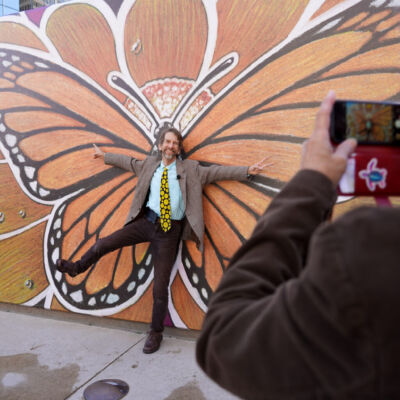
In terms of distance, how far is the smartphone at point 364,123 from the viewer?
649 mm

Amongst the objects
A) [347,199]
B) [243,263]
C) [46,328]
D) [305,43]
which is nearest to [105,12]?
[305,43]

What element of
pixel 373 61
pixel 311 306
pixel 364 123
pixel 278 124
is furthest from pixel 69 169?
pixel 311 306

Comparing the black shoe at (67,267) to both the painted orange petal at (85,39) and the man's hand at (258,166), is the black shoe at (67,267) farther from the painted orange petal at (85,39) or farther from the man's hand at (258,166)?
the man's hand at (258,166)

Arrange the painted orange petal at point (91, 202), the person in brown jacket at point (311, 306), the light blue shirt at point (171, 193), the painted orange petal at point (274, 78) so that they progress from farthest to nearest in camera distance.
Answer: the painted orange petal at point (91, 202)
the light blue shirt at point (171, 193)
the painted orange petal at point (274, 78)
the person in brown jacket at point (311, 306)

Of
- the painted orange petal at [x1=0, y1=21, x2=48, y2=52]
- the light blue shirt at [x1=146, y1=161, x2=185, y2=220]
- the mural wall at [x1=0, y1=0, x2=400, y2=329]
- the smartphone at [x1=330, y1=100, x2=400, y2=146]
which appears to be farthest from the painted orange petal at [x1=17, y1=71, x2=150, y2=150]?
the smartphone at [x1=330, y1=100, x2=400, y2=146]

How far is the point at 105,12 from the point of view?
3.08 metres

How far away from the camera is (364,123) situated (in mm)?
679

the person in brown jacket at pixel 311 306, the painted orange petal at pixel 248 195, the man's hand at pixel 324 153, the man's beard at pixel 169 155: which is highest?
the man's hand at pixel 324 153

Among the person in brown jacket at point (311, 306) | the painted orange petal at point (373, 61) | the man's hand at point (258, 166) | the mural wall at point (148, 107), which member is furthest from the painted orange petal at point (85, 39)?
the person in brown jacket at point (311, 306)

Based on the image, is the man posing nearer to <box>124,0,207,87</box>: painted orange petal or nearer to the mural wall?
the mural wall

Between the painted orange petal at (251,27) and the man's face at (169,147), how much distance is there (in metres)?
0.54

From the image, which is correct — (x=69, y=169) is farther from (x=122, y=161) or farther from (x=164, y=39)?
Result: (x=164, y=39)

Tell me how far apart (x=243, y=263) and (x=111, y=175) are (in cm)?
272

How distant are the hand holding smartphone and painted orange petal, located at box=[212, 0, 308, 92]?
215 centimetres
